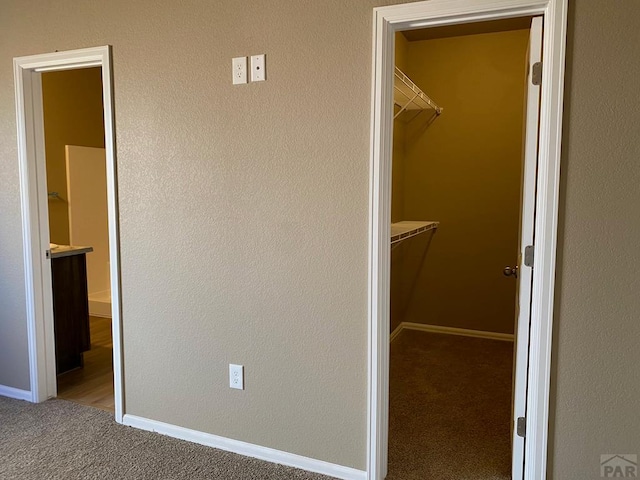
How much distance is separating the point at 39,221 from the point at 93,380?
1.17 m

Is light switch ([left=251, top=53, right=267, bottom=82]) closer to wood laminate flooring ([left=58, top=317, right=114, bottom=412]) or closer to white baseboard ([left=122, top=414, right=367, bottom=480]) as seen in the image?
white baseboard ([left=122, top=414, right=367, bottom=480])

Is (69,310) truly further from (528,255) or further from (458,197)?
(458,197)

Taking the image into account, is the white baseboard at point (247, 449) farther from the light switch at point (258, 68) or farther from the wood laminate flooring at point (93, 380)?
the light switch at point (258, 68)

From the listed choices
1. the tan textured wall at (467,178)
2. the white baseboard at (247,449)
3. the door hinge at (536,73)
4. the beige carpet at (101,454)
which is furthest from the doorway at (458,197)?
the door hinge at (536,73)

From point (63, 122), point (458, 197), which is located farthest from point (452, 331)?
point (63, 122)

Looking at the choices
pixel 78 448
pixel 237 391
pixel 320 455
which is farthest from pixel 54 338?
pixel 320 455

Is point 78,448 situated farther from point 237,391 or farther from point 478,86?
point 478,86

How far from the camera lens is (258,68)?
223 cm

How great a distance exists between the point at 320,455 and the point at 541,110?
1.77m

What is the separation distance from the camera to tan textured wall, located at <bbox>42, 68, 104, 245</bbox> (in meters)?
4.70

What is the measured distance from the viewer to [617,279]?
5.91 ft

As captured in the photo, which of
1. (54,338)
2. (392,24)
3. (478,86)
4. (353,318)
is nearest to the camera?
(392,24)

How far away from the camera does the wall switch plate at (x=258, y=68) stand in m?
2.22

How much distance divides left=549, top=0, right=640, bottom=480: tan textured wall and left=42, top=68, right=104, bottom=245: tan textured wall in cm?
448
